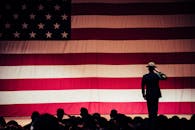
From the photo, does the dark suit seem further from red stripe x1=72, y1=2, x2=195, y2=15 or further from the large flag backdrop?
red stripe x1=72, y1=2, x2=195, y2=15

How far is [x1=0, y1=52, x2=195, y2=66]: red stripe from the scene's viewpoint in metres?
9.02

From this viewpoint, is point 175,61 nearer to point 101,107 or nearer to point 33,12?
point 101,107

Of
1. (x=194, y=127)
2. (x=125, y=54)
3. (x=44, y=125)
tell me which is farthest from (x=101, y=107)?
(x=44, y=125)

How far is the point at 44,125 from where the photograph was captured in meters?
2.71

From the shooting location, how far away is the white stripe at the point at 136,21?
30.1 feet

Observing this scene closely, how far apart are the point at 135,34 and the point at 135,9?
1.97ft

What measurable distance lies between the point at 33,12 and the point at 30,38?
0.61 metres

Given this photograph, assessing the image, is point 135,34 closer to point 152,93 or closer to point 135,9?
point 135,9

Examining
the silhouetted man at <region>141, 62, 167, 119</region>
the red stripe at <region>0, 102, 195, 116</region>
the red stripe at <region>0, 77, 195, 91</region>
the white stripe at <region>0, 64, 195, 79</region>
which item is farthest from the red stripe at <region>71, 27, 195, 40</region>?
the silhouetted man at <region>141, 62, 167, 119</region>

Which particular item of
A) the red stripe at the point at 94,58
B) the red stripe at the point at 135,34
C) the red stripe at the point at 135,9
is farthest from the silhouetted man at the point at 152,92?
the red stripe at the point at 135,9

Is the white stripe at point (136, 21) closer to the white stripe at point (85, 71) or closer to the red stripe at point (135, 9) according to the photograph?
the red stripe at point (135, 9)

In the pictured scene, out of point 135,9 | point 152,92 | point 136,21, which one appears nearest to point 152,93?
point 152,92

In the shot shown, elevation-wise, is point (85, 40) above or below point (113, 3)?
below

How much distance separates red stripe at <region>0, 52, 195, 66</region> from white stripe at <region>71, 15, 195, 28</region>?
67 cm
